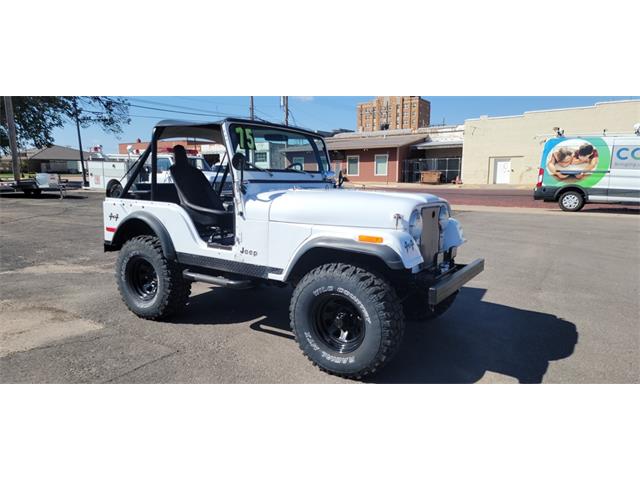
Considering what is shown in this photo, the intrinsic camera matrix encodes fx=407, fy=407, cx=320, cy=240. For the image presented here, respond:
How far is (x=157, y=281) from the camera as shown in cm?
429

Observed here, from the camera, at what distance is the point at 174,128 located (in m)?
4.31

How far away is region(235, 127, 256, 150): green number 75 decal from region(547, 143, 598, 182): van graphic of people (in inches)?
560

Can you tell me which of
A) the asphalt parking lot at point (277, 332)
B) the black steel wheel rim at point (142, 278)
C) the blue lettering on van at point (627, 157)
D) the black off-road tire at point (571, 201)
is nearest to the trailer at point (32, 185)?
the asphalt parking lot at point (277, 332)

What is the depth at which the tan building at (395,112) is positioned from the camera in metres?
72.8

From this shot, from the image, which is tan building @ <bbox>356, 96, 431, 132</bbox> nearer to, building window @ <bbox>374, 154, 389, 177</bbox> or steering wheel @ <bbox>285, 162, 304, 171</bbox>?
building window @ <bbox>374, 154, 389, 177</bbox>

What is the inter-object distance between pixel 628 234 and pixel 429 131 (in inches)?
1140

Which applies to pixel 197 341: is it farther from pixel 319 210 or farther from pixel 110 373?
pixel 319 210

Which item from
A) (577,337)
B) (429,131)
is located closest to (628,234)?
(577,337)

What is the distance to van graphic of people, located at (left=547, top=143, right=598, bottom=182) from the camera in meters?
14.1

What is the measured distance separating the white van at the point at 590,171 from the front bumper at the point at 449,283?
13.4m

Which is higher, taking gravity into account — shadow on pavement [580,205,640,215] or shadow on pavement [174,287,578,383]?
shadow on pavement [580,205,640,215]

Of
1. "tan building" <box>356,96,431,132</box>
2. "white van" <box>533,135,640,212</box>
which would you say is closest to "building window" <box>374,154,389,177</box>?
"white van" <box>533,135,640,212</box>

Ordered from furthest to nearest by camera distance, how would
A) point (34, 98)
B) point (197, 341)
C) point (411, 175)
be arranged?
1. point (411, 175)
2. point (34, 98)
3. point (197, 341)

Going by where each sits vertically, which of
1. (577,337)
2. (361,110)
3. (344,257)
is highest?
(361,110)
